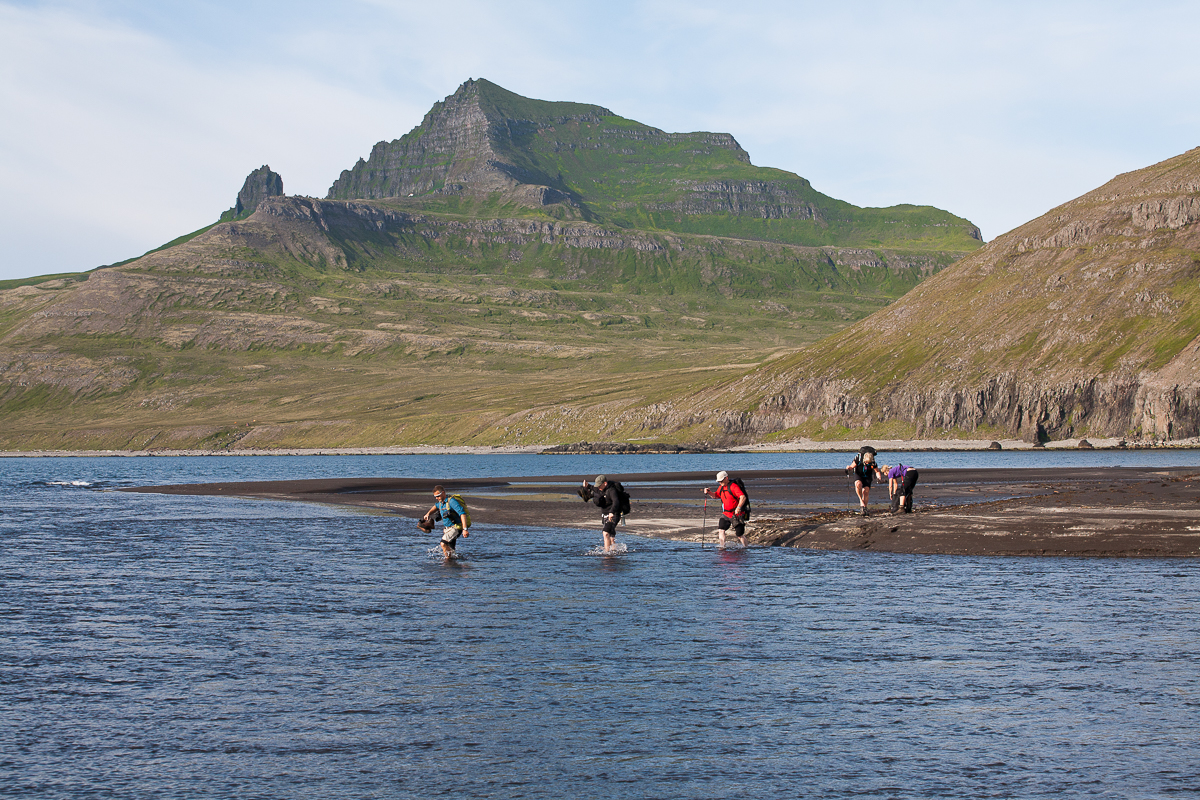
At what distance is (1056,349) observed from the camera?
16762 cm

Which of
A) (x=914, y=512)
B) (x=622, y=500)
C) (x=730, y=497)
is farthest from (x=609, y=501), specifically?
(x=914, y=512)

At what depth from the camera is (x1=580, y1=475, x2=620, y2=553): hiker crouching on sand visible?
37094 mm

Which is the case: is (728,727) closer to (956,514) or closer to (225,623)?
(225,623)

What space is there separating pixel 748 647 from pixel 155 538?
3563 cm

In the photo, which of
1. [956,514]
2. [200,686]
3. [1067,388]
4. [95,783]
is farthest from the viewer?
[1067,388]

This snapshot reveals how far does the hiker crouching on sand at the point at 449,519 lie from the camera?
3516 centimetres

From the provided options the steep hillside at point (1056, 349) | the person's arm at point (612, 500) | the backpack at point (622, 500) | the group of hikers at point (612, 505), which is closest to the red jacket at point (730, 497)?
the group of hikers at point (612, 505)

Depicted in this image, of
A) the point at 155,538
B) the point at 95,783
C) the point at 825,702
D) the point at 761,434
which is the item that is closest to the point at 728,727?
the point at 825,702

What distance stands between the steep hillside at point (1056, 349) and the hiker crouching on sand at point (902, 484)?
118 meters

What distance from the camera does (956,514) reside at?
4272cm

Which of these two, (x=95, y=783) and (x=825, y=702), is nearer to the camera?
(x=95, y=783)

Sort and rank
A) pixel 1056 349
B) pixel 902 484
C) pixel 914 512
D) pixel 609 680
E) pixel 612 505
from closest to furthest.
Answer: pixel 609 680 → pixel 612 505 → pixel 902 484 → pixel 914 512 → pixel 1056 349

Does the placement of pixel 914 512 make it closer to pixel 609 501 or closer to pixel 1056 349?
pixel 609 501

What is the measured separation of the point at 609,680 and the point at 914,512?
98.2ft
